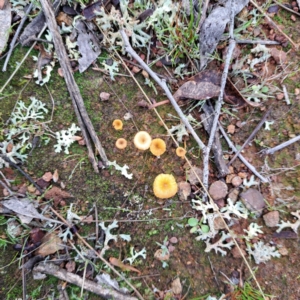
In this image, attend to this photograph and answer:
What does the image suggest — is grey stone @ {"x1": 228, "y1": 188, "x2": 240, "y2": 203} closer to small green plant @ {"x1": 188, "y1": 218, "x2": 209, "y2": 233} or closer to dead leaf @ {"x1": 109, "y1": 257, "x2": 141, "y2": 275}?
small green plant @ {"x1": 188, "y1": 218, "x2": 209, "y2": 233}

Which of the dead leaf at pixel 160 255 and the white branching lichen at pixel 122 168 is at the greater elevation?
the white branching lichen at pixel 122 168

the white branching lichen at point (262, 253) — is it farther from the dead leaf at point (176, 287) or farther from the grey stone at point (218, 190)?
the dead leaf at point (176, 287)

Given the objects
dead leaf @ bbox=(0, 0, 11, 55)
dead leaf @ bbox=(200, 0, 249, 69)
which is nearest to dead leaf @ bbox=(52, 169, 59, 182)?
dead leaf @ bbox=(0, 0, 11, 55)

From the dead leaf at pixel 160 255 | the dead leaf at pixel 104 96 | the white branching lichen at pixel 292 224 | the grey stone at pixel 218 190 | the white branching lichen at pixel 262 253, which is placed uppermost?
the dead leaf at pixel 104 96

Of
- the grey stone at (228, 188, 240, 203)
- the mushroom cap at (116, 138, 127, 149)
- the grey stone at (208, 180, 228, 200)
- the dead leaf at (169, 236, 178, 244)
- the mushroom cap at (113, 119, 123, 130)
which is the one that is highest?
the mushroom cap at (113, 119, 123, 130)

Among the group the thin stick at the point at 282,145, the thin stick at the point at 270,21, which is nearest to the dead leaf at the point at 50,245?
the thin stick at the point at 282,145

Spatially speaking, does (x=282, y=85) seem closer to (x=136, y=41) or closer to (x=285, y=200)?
(x=285, y=200)
